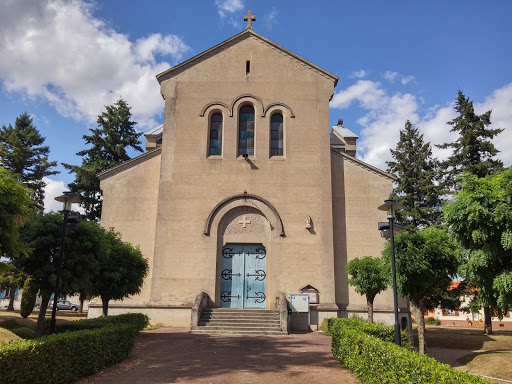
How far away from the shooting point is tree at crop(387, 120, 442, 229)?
33406mm

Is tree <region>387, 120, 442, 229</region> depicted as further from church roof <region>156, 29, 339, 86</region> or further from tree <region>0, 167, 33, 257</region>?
tree <region>0, 167, 33, 257</region>

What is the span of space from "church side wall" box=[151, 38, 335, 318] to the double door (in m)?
0.58

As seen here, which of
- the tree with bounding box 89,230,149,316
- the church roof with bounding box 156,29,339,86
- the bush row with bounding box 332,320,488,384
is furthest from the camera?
the church roof with bounding box 156,29,339,86

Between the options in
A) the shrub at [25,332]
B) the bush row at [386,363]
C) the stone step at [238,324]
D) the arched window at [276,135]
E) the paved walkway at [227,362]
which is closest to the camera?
the bush row at [386,363]

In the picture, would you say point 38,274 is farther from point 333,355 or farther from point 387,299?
point 387,299

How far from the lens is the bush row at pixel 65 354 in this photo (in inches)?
288

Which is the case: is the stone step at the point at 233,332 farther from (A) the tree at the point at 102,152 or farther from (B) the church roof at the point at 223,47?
(A) the tree at the point at 102,152

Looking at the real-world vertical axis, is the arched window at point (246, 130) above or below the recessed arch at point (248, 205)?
above

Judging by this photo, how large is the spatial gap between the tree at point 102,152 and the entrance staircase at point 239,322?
837 inches

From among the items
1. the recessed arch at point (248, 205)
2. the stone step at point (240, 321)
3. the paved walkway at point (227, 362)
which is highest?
the recessed arch at point (248, 205)

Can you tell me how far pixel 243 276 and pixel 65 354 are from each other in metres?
12.4

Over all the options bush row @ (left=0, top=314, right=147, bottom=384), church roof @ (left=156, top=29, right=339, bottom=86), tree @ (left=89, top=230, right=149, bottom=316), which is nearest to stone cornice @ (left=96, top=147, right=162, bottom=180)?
church roof @ (left=156, top=29, right=339, bottom=86)

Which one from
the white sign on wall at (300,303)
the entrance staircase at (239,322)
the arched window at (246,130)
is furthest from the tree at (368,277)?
the arched window at (246,130)

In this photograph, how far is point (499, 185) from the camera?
34.7 feet
